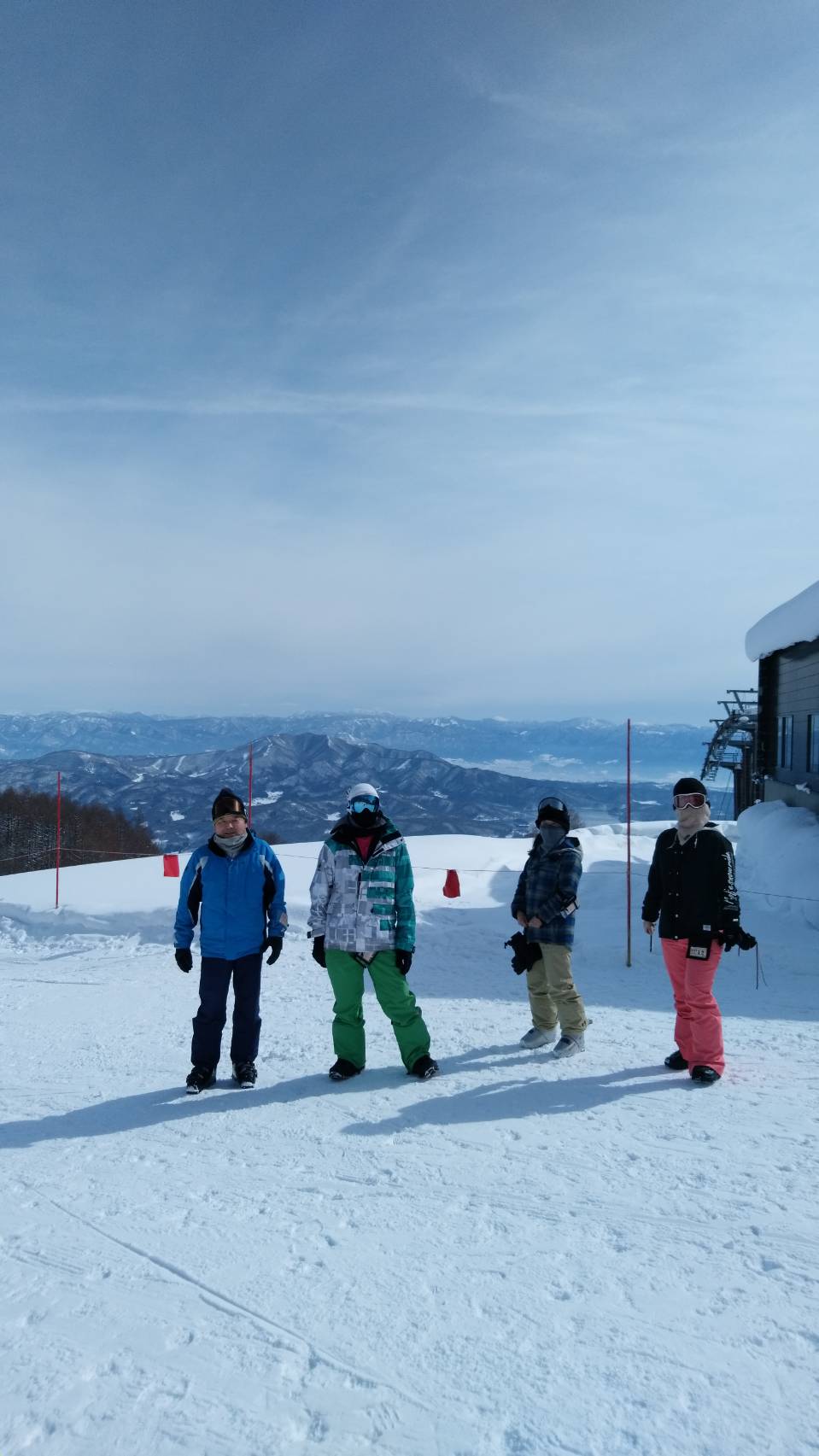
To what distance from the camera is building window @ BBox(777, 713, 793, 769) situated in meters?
18.7

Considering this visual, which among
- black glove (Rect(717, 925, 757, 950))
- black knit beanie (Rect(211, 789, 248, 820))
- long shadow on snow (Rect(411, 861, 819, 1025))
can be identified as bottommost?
long shadow on snow (Rect(411, 861, 819, 1025))

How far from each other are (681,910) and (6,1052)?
5.28 meters

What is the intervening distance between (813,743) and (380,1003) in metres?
14.8

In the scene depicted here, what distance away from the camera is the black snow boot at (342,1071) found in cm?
521

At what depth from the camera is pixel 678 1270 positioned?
306 cm

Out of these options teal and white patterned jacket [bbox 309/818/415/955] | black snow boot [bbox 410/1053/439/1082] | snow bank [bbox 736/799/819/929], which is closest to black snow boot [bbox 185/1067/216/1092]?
teal and white patterned jacket [bbox 309/818/415/955]

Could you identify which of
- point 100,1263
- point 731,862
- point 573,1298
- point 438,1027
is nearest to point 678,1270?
point 573,1298

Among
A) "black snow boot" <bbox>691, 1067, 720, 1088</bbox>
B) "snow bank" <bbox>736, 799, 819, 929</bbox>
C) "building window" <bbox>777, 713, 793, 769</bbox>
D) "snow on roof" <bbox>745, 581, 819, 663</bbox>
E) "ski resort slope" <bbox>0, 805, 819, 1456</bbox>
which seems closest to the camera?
"ski resort slope" <bbox>0, 805, 819, 1456</bbox>

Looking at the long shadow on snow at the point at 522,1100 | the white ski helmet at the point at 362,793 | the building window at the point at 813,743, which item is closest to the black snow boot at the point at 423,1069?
the long shadow on snow at the point at 522,1100

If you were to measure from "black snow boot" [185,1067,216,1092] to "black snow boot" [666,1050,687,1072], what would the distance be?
308 cm

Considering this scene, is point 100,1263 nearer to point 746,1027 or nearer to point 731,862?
point 731,862

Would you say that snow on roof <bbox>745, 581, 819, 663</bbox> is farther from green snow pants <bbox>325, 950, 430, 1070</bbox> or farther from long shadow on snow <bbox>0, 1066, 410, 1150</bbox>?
long shadow on snow <bbox>0, 1066, 410, 1150</bbox>

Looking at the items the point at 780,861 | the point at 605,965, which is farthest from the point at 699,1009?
the point at 780,861

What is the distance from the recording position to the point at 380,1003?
17.0 ft
